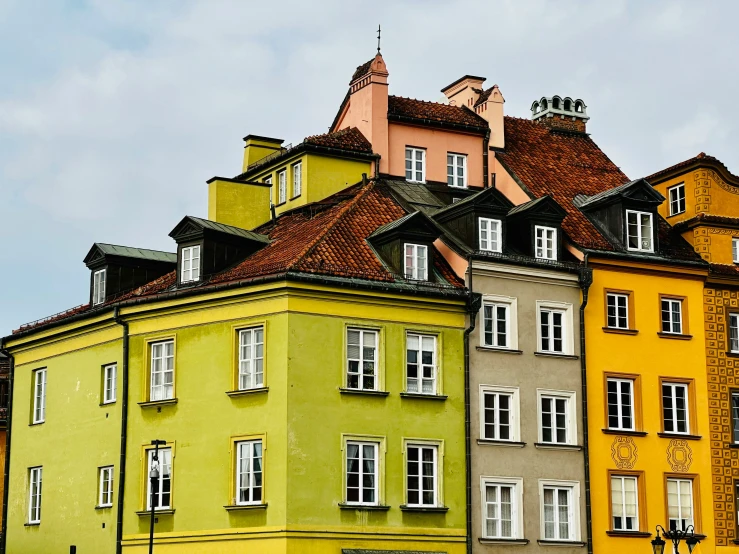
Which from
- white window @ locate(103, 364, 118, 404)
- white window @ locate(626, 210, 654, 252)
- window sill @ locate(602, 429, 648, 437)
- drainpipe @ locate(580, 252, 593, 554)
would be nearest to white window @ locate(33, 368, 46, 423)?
white window @ locate(103, 364, 118, 404)

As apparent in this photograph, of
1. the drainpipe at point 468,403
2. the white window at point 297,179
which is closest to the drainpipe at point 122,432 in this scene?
the white window at point 297,179

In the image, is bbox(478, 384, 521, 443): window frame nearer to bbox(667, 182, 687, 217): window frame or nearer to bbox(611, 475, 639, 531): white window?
bbox(611, 475, 639, 531): white window

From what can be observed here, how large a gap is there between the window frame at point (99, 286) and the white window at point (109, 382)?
322cm

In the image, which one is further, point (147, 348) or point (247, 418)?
point (147, 348)

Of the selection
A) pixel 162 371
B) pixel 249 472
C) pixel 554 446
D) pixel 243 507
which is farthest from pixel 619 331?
pixel 162 371

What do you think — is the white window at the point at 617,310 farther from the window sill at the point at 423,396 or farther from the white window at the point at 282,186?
the white window at the point at 282,186

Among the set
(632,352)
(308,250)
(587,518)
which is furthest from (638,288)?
(308,250)

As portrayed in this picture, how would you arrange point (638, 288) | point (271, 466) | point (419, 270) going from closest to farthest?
point (271, 466), point (419, 270), point (638, 288)

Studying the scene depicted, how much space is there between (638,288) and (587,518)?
8.27m

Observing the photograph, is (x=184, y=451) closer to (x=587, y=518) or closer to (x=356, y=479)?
(x=356, y=479)

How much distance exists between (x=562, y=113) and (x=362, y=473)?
867 inches

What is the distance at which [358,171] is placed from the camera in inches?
2084

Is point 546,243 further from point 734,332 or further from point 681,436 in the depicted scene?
point 734,332

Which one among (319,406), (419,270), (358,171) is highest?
(358,171)
